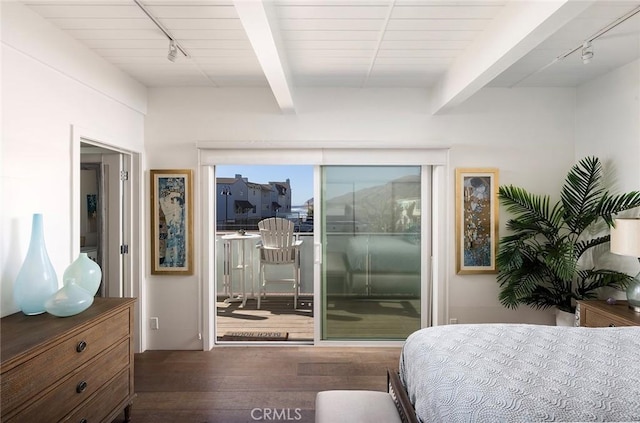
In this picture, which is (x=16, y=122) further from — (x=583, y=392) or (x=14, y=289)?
(x=583, y=392)

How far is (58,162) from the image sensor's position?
7.12 feet

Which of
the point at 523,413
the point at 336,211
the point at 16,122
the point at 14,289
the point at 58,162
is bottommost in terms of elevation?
the point at 523,413

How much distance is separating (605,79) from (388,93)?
1.82 m

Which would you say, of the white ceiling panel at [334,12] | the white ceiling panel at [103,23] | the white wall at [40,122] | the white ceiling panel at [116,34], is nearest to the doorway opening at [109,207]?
the white wall at [40,122]

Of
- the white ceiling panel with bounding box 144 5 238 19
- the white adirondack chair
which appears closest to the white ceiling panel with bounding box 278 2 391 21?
the white ceiling panel with bounding box 144 5 238 19

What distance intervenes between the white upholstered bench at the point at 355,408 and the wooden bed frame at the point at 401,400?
0.12 feet

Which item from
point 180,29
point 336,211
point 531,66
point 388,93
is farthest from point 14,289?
point 531,66

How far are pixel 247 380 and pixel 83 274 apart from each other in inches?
57.4

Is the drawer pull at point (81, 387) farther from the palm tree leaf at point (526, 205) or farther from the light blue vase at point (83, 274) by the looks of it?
the palm tree leaf at point (526, 205)

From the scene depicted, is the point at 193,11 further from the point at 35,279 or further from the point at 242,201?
the point at 242,201

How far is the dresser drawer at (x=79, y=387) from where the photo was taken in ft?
4.91

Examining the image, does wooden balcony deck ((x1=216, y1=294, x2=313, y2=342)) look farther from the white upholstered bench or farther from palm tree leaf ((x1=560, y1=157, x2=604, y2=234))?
palm tree leaf ((x1=560, y1=157, x2=604, y2=234))

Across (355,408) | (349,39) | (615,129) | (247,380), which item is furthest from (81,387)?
(615,129)

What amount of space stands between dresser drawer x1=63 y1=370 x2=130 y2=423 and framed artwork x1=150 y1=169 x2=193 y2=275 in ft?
3.92
